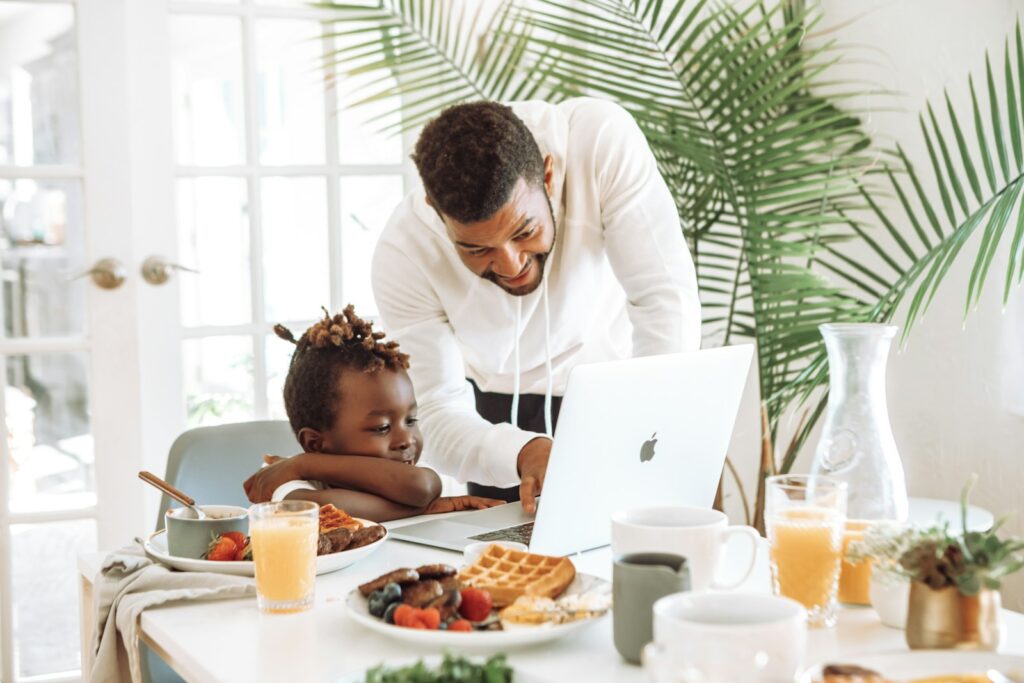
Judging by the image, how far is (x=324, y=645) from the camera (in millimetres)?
1065

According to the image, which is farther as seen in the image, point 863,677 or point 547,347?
point 547,347

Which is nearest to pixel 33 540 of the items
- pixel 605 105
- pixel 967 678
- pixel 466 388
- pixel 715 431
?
pixel 466 388

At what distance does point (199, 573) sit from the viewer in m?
1.26

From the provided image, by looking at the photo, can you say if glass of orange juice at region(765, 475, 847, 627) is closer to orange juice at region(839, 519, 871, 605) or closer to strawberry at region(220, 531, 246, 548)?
orange juice at region(839, 519, 871, 605)

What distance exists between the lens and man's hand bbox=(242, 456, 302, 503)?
64.4 inches

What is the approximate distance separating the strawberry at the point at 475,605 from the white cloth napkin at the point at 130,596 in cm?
Answer: 28

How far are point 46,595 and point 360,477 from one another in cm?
164

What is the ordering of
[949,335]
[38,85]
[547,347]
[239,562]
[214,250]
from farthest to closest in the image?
[214,250]
[949,335]
[38,85]
[547,347]
[239,562]

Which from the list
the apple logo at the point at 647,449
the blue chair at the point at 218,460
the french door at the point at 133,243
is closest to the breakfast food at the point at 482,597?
the apple logo at the point at 647,449

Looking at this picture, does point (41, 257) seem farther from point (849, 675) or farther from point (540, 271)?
point (849, 675)

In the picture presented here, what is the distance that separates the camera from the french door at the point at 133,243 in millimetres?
2816

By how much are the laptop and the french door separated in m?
1.63

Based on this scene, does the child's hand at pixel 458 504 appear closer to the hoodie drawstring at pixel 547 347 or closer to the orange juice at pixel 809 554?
the hoodie drawstring at pixel 547 347

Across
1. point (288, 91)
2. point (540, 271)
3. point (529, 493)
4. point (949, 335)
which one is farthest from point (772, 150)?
point (529, 493)
